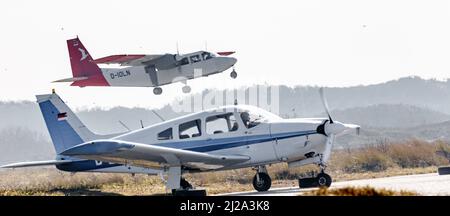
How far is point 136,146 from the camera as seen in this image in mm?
Result: 18312

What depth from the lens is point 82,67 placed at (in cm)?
4553

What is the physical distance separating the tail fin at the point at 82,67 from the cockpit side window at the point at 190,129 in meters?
22.3

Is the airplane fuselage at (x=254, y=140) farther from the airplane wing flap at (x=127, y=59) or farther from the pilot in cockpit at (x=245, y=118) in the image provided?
the airplane wing flap at (x=127, y=59)

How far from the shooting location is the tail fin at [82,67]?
44.1 m

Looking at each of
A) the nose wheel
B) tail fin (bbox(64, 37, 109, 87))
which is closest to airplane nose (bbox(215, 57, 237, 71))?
tail fin (bbox(64, 37, 109, 87))

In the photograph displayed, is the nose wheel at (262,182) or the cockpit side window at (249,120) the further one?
the nose wheel at (262,182)

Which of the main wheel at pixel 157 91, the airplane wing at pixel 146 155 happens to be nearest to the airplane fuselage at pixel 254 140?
the airplane wing at pixel 146 155

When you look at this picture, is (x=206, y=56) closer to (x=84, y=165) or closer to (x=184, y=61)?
(x=184, y=61)

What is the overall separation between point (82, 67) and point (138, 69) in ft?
11.6

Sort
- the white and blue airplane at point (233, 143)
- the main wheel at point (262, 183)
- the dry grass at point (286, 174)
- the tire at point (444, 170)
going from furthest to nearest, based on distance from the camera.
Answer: the dry grass at point (286, 174), the tire at point (444, 170), the main wheel at point (262, 183), the white and blue airplane at point (233, 143)
